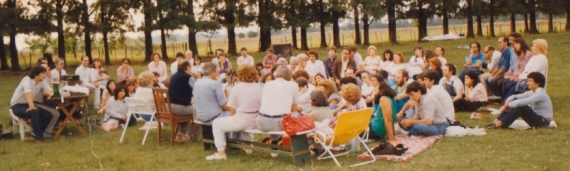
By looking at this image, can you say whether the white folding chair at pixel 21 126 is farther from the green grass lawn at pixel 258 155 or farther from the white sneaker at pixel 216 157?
the white sneaker at pixel 216 157

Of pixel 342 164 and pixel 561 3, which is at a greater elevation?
pixel 561 3

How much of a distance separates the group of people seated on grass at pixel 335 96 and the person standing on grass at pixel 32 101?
0.6 inches

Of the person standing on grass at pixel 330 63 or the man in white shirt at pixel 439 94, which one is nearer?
the man in white shirt at pixel 439 94

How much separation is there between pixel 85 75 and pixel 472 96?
856 cm

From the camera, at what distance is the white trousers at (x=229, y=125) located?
23.3ft

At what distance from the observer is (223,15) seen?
37.0 metres

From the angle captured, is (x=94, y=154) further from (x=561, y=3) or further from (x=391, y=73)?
(x=561, y=3)

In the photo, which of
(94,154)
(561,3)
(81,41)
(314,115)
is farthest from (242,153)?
(561,3)

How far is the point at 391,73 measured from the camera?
12.5m

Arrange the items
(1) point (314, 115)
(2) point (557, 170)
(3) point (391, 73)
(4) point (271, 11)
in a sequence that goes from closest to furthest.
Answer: (2) point (557, 170) → (1) point (314, 115) → (3) point (391, 73) → (4) point (271, 11)

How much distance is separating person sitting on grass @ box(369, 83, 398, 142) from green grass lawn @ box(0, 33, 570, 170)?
0.28 metres

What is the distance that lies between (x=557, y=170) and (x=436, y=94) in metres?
2.62

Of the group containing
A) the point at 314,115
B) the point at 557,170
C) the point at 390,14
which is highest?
the point at 390,14

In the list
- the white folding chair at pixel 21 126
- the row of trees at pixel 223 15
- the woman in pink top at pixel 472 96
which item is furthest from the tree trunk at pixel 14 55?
the woman in pink top at pixel 472 96
